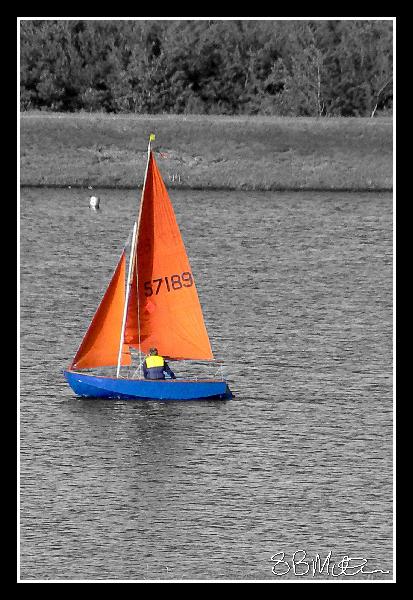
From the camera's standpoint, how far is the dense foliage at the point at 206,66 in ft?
384

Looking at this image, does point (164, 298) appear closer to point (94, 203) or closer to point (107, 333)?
point (107, 333)

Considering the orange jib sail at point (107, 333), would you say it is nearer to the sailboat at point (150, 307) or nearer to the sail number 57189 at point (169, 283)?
the sailboat at point (150, 307)

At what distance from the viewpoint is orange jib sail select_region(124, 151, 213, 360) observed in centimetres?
5419

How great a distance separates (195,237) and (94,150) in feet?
92.7

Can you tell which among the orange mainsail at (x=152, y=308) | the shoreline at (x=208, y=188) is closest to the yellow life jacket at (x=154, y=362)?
the orange mainsail at (x=152, y=308)

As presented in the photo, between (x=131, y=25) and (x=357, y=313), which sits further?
(x=131, y=25)

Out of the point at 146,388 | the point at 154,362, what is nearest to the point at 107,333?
the point at 154,362

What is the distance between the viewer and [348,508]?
43.4 metres

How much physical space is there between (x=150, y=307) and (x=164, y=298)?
0.58 m

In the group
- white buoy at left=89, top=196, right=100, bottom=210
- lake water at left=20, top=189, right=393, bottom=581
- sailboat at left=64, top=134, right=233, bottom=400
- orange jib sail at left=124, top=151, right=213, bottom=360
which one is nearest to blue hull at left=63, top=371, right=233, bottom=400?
sailboat at left=64, top=134, right=233, bottom=400

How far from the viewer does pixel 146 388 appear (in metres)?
53.0

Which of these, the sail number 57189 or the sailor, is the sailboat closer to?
the sail number 57189

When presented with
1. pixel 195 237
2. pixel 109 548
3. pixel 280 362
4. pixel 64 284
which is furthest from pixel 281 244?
pixel 109 548

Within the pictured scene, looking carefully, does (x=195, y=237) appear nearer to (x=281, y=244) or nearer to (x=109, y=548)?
(x=281, y=244)
